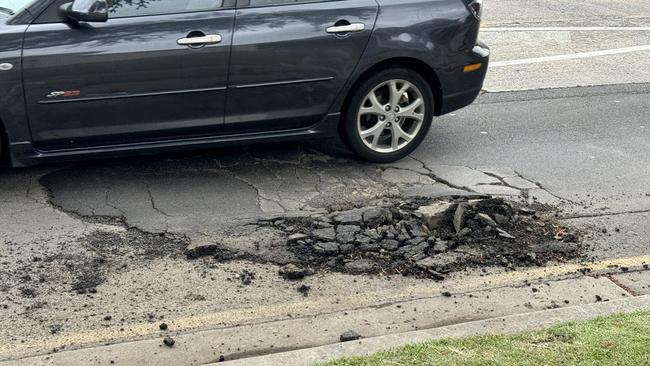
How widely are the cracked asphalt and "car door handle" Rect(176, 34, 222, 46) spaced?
1.02m

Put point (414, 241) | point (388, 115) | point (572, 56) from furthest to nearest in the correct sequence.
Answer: point (572, 56), point (388, 115), point (414, 241)

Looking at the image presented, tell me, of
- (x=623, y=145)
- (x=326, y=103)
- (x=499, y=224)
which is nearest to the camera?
(x=499, y=224)

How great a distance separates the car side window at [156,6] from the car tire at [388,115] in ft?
3.99

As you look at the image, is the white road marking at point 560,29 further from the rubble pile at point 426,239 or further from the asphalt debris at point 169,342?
the asphalt debris at point 169,342

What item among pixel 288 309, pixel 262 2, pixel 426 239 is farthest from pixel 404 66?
pixel 288 309

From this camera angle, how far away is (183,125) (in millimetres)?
5863

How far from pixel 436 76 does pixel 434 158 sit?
2.31 feet

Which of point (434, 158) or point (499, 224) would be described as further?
point (434, 158)

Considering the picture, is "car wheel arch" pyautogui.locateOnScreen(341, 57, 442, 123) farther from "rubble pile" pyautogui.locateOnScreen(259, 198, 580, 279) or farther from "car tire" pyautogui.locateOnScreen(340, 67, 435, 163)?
"rubble pile" pyautogui.locateOnScreen(259, 198, 580, 279)

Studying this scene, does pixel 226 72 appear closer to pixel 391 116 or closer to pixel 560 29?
pixel 391 116

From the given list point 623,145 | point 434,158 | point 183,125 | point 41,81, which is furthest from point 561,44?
point 41,81

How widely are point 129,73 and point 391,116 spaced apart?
2003 mm

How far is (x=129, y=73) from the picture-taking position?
5.59 meters

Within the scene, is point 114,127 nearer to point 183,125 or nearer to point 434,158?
point 183,125
